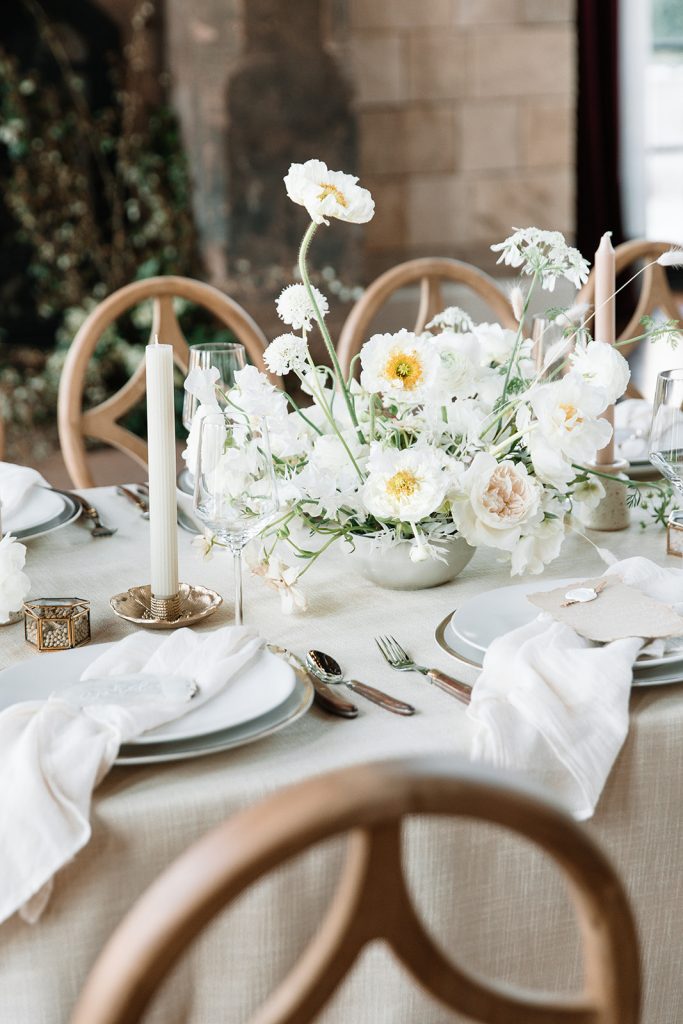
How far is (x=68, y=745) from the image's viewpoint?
84 centimetres

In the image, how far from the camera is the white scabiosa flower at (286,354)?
49.8 inches

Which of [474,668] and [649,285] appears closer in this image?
[474,668]

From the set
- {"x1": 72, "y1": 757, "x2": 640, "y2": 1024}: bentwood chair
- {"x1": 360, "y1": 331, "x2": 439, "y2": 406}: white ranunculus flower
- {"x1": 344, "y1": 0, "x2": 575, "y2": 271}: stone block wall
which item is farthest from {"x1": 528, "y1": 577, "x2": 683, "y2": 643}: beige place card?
{"x1": 344, "y1": 0, "x2": 575, "y2": 271}: stone block wall

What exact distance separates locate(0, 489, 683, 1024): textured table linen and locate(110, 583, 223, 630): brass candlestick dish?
0.42 ft

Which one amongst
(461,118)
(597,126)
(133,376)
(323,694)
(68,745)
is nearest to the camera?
(68,745)

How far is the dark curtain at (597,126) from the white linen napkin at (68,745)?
553 cm

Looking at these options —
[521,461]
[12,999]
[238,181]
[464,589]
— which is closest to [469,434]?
[521,461]

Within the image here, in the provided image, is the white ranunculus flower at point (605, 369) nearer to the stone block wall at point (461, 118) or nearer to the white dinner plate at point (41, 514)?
the white dinner plate at point (41, 514)

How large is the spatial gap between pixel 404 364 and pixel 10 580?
45 cm

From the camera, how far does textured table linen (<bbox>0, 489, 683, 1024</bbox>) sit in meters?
0.79

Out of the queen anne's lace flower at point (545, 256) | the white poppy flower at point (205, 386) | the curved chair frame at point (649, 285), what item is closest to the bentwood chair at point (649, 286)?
the curved chair frame at point (649, 285)

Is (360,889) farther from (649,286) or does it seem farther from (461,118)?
(461,118)

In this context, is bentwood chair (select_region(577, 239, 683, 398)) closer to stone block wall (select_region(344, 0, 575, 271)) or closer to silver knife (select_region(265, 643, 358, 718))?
silver knife (select_region(265, 643, 358, 718))

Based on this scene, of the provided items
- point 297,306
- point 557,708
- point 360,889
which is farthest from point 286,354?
point 360,889
